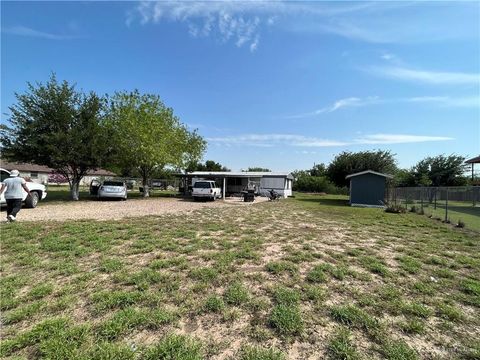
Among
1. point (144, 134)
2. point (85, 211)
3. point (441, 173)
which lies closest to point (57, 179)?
point (144, 134)

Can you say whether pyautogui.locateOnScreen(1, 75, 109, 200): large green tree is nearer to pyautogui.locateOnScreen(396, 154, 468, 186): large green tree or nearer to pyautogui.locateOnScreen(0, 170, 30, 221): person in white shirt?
pyautogui.locateOnScreen(0, 170, 30, 221): person in white shirt

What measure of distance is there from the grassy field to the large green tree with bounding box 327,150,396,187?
78.4 feet

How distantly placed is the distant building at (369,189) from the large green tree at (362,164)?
7415mm

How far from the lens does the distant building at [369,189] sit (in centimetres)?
2064

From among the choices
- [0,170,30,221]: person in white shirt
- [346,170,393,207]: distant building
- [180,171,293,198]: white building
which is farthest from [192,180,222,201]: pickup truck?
[0,170,30,221]: person in white shirt

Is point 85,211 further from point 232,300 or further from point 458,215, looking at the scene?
point 458,215

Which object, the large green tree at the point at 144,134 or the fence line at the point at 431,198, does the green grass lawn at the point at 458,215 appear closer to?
the fence line at the point at 431,198

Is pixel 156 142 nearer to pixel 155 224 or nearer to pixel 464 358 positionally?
pixel 155 224

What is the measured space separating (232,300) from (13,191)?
328 inches

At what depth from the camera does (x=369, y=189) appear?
21.0 metres

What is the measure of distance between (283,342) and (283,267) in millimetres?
2045

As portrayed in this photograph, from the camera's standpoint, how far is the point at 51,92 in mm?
15234

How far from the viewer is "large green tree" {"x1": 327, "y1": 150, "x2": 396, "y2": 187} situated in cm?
2858

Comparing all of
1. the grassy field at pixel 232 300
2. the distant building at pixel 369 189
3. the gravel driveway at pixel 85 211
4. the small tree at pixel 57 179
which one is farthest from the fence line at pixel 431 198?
the small tree at pixel 57 179
